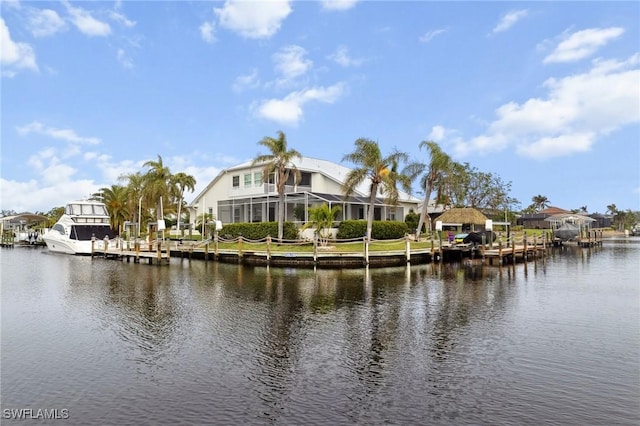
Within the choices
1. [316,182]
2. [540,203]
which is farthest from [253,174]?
[540,203]

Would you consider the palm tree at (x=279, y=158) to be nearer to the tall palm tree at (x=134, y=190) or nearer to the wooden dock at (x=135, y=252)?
the wooden dock at (x=135, y=252)

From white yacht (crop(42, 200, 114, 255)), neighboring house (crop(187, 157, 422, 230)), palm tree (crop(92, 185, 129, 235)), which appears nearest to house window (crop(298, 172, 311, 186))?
neighboring house (crop(187, 157, 422, 230))

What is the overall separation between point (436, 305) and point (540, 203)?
376ft

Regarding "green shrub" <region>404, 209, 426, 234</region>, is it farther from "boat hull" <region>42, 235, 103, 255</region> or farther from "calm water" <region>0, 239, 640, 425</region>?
"boat hull" <region>42, 235, 103, 255</region>

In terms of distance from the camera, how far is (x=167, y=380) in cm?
846

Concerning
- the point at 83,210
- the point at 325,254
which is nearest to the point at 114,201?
the point at 83,210

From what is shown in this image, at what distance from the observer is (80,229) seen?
42688 millimetres

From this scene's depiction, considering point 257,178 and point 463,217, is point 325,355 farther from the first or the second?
point 463,217

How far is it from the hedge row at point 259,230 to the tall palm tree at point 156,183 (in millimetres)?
9649

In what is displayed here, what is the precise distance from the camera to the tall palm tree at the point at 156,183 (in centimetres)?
4559

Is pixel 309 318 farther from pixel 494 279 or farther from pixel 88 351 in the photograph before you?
pixel 494 279

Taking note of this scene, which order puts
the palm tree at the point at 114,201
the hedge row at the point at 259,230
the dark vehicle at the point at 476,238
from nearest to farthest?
1. the dark vehicle at the point at 476,238
2. the hedge row at the point at 259,230
3. the palm tree at the point at 114,201

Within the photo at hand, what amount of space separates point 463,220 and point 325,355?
117 ft

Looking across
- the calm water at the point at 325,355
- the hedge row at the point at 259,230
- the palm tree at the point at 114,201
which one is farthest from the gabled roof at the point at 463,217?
the palm tree at the point at 114,201
